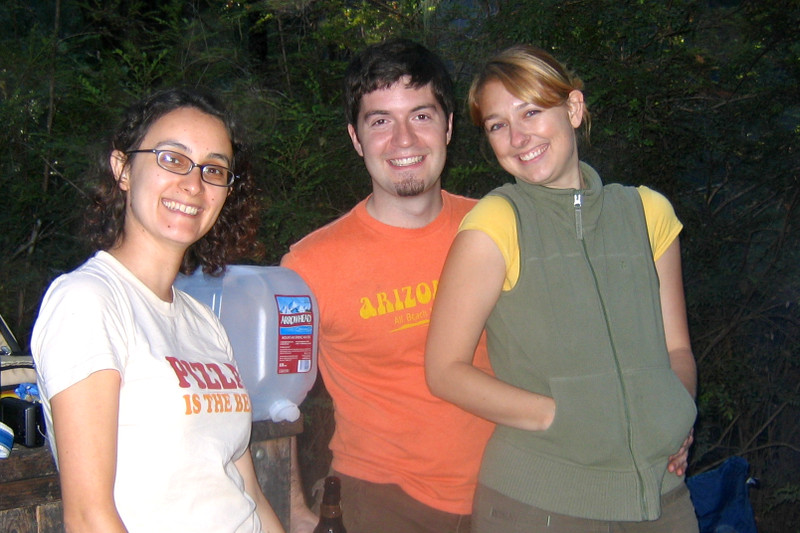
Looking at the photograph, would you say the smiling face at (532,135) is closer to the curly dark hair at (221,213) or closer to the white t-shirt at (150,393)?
the curly dark hair at (221,213)

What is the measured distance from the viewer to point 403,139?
2.46 m

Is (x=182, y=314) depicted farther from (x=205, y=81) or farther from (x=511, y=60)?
(x=205, y=81)

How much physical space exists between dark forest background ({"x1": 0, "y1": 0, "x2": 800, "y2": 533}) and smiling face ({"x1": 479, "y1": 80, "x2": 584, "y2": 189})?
6.38ft

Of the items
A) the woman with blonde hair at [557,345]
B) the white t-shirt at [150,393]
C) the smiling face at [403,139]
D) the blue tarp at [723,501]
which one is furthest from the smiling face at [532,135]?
the blue tarp at [723,501]

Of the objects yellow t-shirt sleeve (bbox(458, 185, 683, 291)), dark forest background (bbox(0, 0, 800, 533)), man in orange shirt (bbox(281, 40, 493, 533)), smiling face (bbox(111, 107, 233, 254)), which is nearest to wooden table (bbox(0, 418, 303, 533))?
smiling face (bbox(111, 107, 233, 254))

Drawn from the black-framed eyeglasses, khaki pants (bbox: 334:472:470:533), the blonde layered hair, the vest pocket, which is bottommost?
khaki pants (bbox: 334:472:470:533)

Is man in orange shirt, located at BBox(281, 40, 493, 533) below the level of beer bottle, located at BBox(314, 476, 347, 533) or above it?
above

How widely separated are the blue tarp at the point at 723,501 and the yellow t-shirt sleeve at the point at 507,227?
197 cm

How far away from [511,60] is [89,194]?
1.15m

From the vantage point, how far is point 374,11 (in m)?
4.79

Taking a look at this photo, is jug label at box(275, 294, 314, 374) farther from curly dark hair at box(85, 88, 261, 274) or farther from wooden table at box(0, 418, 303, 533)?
wooden table at box(0, 418, 303, 533)

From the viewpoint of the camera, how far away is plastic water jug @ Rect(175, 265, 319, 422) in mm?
2400

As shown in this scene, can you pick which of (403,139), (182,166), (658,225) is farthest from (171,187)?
(658,225)

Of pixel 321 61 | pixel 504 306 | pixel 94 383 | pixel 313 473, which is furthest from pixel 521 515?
pixel 321 61
